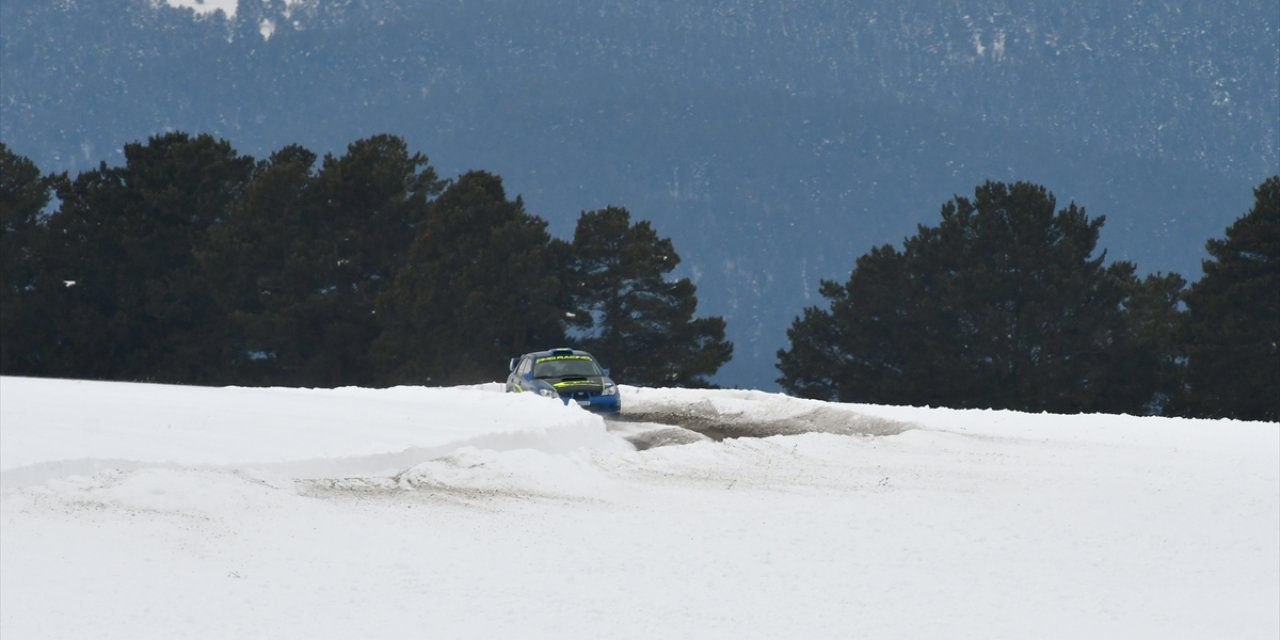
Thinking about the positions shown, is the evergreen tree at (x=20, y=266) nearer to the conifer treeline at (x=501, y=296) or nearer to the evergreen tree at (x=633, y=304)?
the conifer treeline at (x=501, y=296)

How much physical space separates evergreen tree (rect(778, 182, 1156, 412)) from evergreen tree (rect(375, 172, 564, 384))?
41.5 feet

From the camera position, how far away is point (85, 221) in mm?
76000

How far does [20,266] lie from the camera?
246 ft

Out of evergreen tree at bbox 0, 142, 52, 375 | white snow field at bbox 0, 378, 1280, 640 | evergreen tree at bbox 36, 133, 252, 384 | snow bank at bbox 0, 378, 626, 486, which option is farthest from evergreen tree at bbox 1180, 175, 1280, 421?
evergreen tree at bbox 0, 142, 52, 375

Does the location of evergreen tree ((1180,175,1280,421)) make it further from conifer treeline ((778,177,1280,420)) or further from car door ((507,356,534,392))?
car door ((507,356,534,392))

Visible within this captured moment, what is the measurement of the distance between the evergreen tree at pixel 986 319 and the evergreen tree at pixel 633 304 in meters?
5.93

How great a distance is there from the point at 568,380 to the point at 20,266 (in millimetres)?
50195

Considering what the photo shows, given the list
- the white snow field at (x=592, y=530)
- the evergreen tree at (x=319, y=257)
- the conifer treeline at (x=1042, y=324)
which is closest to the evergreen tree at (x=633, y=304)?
the conifer treeline at (x=1042, y=324)

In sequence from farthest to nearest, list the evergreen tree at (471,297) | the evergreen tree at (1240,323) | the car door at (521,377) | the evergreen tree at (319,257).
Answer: the evergreen tree at (319,257) → the evergreen tree at (471,297) → the evergreen tree at (1240,323) → the car door at (521,377)

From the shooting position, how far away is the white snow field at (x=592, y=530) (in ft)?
48.3

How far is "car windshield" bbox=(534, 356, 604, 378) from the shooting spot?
3441cm

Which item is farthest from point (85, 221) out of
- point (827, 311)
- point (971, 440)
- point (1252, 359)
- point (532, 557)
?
point (532, 557)

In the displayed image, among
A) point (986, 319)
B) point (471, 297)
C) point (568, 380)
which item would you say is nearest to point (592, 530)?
point (568, 380)

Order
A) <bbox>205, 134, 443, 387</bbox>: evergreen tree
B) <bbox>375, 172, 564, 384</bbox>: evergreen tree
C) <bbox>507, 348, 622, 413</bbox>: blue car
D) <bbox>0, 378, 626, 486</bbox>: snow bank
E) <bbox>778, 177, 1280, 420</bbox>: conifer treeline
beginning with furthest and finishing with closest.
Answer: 1. <bbox>205, 134, 443, 387</bbox>: evergreen tree
2. <bbox>375, 172, 564, 384</bbox>: evergreen tree
3. <bbox>778, 177, 1280, 420</bbox>: conifer treeline
4. <bbox>507, 348, 622, 413</bbox>: blue car
5. <bbox>0, 378, 626, 486</bbox>: snow bank
